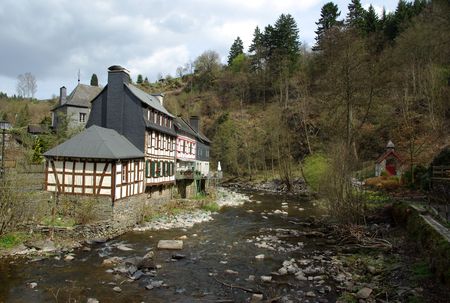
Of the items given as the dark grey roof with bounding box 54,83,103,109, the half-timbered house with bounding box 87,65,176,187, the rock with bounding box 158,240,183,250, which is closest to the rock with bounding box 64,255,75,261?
the rock with bounding box 158,240,183,250

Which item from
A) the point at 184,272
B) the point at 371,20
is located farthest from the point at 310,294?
the point at 371,20

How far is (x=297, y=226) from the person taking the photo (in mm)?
21703

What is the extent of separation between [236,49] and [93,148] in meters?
85.8

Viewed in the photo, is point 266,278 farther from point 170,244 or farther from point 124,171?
point 124,171

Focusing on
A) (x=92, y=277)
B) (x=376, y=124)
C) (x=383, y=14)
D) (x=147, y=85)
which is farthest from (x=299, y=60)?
(x=92, y=277)

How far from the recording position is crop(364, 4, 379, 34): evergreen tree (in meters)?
59.2

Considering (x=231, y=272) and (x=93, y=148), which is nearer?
(x=231, y=272)

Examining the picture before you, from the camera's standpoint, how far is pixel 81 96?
44.1m

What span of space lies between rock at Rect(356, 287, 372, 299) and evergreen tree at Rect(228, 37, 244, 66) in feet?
298

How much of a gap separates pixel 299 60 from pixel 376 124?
1281 inches

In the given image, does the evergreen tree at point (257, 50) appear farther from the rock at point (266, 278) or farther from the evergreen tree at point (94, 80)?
the rock at point (266, 278)

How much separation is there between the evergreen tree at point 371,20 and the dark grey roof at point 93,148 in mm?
53631

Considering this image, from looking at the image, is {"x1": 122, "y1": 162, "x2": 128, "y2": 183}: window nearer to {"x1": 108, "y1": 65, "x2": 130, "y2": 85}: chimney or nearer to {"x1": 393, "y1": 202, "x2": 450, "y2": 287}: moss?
{"x1": 108, "y1": 65, "x2": 130, "y2": 85}: chimney

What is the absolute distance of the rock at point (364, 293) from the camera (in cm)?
994
